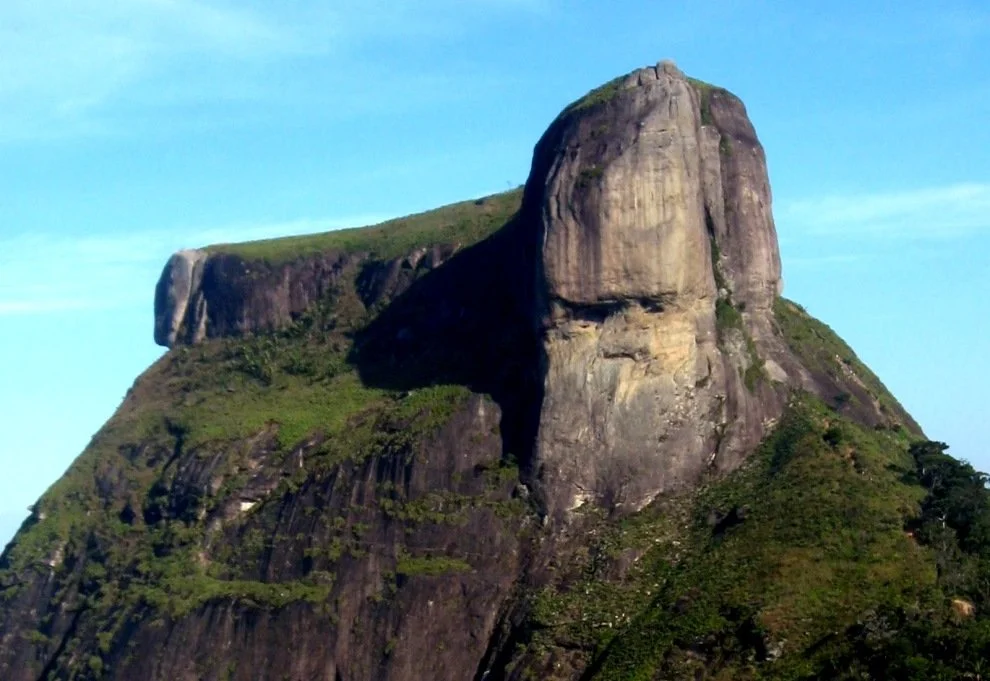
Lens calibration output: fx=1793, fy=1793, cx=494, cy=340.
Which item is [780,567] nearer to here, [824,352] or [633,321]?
[633,321]

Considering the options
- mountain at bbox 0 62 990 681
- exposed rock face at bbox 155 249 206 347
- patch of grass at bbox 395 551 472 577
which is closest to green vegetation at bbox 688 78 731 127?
mountain at bbox 0 62 990 681

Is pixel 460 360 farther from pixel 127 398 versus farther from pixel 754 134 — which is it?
pixel 127 398

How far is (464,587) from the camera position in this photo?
58.6 metres

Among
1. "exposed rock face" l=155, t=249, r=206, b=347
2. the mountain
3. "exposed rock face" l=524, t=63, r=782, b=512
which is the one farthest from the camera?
"exposed rock face" l=155, t=249, r=206, b=347

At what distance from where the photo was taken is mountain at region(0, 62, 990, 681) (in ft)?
173

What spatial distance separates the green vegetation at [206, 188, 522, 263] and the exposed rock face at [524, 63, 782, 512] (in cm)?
1548

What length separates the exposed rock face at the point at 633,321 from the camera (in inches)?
2357

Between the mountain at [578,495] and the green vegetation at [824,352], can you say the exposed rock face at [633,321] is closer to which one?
the mountain at [578,495]

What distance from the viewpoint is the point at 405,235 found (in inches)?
3150

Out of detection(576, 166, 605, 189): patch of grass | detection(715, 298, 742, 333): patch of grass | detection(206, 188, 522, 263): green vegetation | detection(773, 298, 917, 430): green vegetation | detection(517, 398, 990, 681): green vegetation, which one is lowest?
detection(517, 398, 990, 681): green vegetation

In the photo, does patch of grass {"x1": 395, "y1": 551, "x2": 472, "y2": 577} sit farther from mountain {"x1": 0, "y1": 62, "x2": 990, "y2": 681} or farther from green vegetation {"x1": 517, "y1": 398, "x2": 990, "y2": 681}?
green vegetation {"x1": 517, "y1": 398, "x2": 990, "y2": 681}

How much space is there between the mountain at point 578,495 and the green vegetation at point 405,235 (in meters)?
4.23

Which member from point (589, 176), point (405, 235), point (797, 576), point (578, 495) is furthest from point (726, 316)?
point (405, 235)

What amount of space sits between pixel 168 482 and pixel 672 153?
81.1ft
